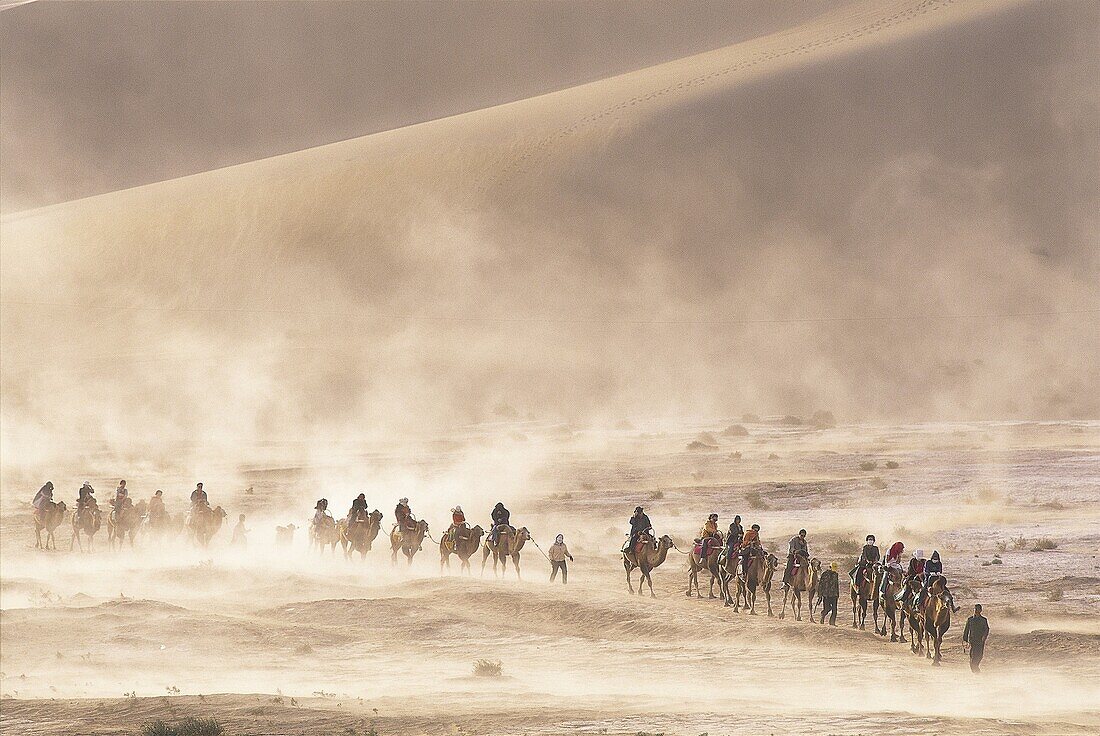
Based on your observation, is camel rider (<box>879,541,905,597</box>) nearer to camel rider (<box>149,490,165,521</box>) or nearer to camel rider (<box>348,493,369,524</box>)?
camel rider (<box>348,493,369,524</box>)

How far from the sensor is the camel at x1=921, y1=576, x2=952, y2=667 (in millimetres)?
18016

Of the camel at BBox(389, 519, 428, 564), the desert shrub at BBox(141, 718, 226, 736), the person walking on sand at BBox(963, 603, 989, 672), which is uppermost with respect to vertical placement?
the camel at BBox(389, 519, 428, 564)

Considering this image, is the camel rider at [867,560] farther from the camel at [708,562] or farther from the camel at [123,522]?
the camel at [123,522]

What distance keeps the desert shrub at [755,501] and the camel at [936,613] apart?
1388 cm

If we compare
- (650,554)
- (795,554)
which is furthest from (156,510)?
(795,554)

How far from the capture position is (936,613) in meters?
18.2

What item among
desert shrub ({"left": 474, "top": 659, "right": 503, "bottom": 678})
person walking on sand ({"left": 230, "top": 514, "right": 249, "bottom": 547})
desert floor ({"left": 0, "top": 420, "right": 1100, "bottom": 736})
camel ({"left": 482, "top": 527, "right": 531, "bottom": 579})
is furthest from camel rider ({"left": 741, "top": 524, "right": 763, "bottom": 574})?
person walking on sand ({"left": 230, "top": 514, "right": 249, "bottom": 547})

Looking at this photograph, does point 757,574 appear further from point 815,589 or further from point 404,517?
point 404,517

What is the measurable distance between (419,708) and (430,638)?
4603 mm

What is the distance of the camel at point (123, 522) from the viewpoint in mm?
29822

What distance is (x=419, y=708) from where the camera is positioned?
52.4ft

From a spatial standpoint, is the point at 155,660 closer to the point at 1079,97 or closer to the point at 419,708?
the point at 419,708

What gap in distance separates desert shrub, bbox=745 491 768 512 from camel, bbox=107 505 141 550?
562 inches

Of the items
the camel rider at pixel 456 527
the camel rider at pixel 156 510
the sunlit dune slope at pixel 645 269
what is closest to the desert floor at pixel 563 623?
the camel rider at pixel 156 510
